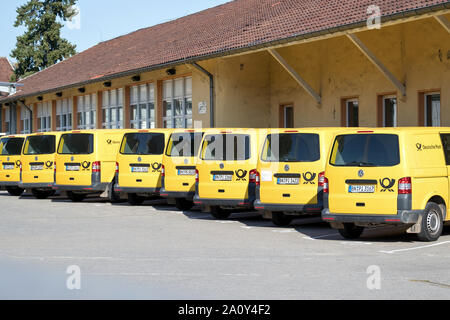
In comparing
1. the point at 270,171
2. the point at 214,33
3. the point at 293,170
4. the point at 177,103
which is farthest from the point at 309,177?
the point at 177,103

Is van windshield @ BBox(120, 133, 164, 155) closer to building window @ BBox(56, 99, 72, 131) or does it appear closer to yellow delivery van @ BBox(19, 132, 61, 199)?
yellow delivery van @ BBox(19, 132, 61, 199)

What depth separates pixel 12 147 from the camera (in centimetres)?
2412

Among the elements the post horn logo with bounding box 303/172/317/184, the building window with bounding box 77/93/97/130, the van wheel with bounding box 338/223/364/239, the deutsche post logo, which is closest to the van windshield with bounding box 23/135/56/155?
the post horn logo with bounding box 303/172/317/184

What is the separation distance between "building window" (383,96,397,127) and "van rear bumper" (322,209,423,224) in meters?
9.14

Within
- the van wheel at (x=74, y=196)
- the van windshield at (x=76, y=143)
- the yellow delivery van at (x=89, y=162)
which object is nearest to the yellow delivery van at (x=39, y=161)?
the van wheel at (x=74, y=196)

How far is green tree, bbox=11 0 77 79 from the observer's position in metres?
60.9

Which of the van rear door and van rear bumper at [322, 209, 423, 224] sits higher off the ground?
the van rear door

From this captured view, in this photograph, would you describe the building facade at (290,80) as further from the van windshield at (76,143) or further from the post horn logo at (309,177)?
the van windshield at (76,143)

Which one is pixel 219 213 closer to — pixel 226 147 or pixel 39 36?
pixel 226 147

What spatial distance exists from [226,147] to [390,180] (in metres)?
4.64

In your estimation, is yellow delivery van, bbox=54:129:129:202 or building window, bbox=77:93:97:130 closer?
yellow delivery van, bbox=54:129:129:202

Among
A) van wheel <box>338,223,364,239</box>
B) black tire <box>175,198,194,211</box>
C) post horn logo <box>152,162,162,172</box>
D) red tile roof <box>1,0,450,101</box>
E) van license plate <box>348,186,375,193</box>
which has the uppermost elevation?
red tile roof <box>1,0,450,101</box>
